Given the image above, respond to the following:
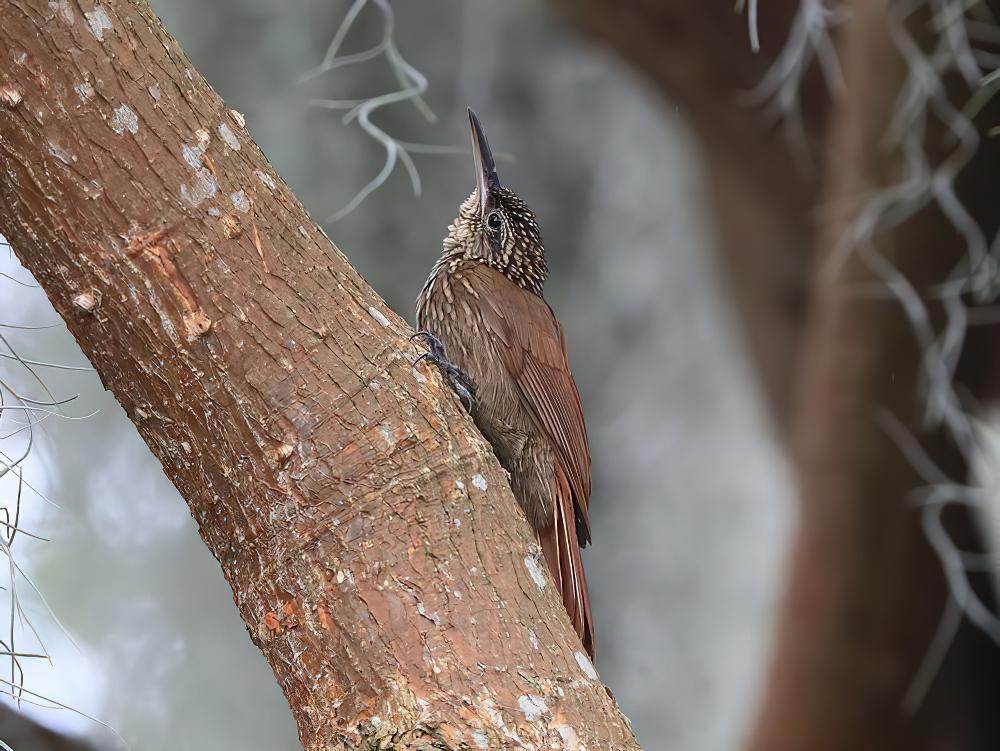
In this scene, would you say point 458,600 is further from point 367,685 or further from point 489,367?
point 489,367

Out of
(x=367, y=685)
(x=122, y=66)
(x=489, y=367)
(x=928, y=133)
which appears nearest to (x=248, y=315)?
(x=122, y=66)

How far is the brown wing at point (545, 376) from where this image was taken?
1926mm

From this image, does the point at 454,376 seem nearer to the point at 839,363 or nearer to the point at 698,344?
the point at 839,363

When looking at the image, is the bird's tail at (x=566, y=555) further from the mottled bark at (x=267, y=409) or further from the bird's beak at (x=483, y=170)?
the bird's beak at (x=483, y=170)

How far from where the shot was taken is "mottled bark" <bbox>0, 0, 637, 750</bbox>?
1109mm

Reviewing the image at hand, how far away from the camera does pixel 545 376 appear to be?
1.98m

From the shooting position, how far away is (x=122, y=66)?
1.14 metres

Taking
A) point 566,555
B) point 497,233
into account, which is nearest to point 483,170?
point 497,233

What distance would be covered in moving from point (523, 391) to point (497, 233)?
1.65ft

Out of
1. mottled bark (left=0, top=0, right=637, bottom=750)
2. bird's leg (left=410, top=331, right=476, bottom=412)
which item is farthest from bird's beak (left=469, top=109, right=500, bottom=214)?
mottled bark (left=0, top=0, right=637, bottom=750)

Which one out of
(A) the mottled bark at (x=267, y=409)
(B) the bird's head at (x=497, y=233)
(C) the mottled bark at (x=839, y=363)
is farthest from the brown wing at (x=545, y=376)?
(C) the mottled bark at (x=839, y=363)

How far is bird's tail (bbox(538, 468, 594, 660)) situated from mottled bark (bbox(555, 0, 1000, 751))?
36.7 inches

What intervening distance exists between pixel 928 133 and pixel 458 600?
77.3 inches

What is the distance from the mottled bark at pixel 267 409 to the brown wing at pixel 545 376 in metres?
0.71
